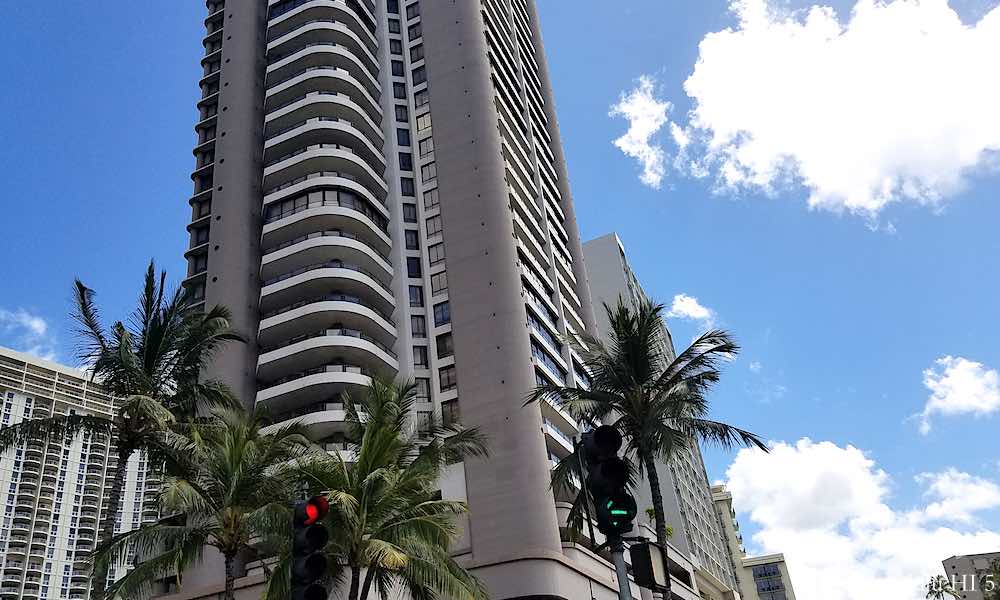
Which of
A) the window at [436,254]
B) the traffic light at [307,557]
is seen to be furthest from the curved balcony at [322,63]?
the traffic light at [307,557]

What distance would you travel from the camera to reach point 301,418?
48.3 meters

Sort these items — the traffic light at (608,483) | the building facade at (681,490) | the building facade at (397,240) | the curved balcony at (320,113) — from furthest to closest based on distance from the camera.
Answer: the building facade at (681,490) < the curved balcony at (320,113) < the building facade at (397,240) < the traffic light at (608,483)

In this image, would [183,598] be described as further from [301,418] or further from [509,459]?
[509,459]

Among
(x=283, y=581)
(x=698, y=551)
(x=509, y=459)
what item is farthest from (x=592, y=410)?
(x=698, y=551)

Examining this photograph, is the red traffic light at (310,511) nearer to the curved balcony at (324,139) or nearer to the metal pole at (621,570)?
the metal pole at (621,570)

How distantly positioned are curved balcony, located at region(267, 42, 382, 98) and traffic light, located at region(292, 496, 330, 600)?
59771mm

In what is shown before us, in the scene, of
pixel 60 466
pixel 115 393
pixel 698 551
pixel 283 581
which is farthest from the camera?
pixel 60 466

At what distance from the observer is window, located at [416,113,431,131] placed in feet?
205

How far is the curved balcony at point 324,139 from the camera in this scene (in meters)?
58.6

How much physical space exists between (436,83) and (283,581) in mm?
47355

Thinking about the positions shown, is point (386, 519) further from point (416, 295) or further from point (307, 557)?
point (416, 295)

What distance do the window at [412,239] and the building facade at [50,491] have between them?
241 ft

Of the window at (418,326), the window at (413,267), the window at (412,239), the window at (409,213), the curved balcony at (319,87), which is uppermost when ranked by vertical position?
the curved balcony at (319,87)

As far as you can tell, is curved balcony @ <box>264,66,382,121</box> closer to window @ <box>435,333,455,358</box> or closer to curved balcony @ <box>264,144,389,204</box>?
curved balcony @ <box>264,144,389,204</box>
